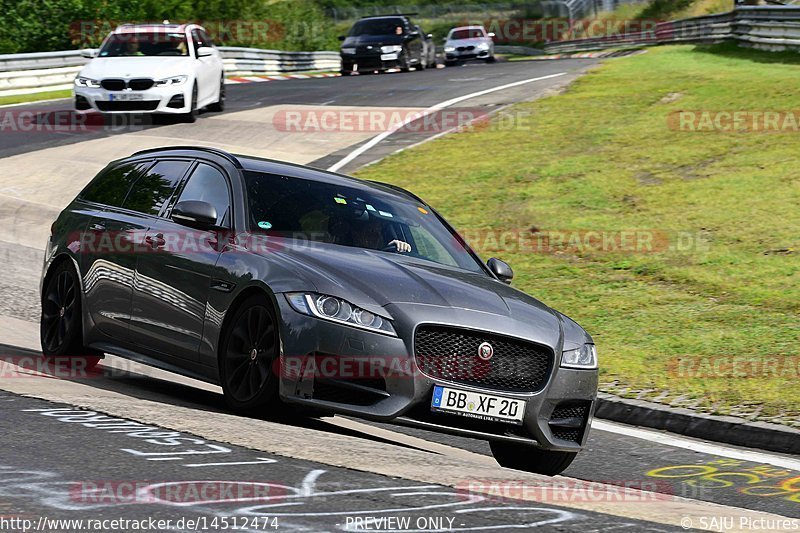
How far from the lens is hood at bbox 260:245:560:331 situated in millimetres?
7094

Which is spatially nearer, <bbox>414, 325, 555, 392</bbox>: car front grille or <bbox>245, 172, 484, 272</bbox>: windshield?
<bbox>414, 325, 555, 392</bbox>: car front grille

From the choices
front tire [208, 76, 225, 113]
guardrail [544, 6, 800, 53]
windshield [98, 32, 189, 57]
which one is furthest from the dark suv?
windshield [98, 32, 189, 57]

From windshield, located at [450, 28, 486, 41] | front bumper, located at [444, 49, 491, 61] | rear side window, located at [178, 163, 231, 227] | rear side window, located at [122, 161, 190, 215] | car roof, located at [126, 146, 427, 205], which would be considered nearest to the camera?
rear side window, located at [178, 163, 231, 227]

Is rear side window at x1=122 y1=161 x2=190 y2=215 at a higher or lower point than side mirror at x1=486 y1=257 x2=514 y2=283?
higher

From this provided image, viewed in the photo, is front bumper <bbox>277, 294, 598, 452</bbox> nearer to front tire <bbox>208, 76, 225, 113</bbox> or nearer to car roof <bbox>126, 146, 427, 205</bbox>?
car roof <bbox>126, 146, 427, 205</bbox>

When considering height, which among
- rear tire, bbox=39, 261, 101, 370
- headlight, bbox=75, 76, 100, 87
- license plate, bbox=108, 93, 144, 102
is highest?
headlight, bbox=75, 76, 100, 87

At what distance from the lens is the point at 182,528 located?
15.4 ft

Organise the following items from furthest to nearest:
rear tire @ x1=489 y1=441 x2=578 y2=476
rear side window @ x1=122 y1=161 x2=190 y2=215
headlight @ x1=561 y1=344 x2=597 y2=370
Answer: rear side window @ x1=122 y1=161 x2=190 y2=215, rear tire @ x1=489 y1=441 x2=578 y2=476, headlight @ x1=561 y1=344 x2=597 y2=370

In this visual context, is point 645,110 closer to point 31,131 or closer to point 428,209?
point 31,131

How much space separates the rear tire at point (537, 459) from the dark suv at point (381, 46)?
109 ft

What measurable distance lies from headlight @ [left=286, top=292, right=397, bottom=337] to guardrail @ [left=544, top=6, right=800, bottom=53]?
26.8m

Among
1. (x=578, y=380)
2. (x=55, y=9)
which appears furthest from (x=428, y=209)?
(x=55, y=9)

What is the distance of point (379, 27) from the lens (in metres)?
41.5

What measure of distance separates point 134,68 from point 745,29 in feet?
61.3
